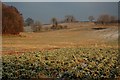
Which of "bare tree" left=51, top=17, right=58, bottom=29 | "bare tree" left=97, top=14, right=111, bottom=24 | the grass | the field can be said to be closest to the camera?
the field

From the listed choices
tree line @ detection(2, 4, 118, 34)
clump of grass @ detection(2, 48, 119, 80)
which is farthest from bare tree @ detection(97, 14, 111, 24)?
clump of grass @ detection(2, 48, 119, 80)

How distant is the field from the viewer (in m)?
11.7

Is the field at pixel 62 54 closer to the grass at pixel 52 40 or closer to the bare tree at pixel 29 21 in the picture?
the grass at pixel 52 40

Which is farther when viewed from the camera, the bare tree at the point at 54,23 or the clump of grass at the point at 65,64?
the bare tree at the point at 54,23

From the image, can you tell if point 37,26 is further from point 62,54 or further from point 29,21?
point 62,54

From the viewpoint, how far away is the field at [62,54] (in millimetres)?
11712

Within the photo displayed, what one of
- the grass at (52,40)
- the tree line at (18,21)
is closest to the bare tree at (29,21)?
the tree line at (18,21)

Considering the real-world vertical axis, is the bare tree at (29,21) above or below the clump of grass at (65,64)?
above

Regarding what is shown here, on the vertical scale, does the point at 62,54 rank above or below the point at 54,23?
below

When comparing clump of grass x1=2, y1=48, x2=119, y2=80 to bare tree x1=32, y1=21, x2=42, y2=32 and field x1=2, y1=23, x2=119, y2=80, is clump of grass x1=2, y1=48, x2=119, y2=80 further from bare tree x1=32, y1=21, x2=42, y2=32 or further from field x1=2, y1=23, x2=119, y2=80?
bare tree x1=32, y1=21, x2=42, y2=32

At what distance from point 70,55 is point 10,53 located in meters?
2.70

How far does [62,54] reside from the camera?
13820 millimetres

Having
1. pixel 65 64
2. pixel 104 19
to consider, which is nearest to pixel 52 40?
pixel 104 19

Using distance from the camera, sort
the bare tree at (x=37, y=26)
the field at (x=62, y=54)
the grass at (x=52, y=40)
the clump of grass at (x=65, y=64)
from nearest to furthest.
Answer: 1. the clump of grass at (x=65, y=64)
2. the field at (x=62, y=54)
3. the grass at (x=52, y=40)
4. the bare tree at (x=37, y=26)
